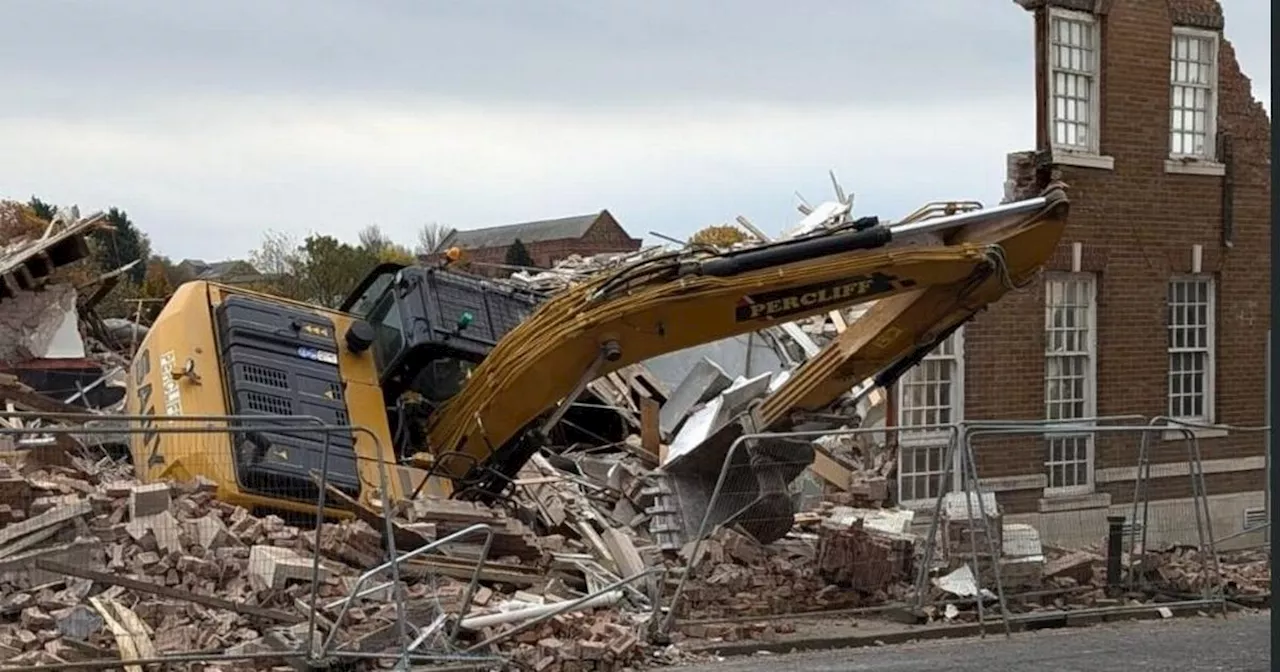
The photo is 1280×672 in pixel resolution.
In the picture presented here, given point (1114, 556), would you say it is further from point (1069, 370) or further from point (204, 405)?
point (204, 405)

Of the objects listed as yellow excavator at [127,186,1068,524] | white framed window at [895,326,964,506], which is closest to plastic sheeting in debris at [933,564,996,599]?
yellow excavator at [127,186,1068,524]

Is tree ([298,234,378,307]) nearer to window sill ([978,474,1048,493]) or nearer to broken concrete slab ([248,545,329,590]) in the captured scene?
window sill ([978,474,1048,493])

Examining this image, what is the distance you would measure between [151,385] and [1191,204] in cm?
1333

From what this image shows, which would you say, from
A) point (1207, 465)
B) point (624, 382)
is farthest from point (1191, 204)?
point (624, 382)

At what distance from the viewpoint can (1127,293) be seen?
66.6 feet

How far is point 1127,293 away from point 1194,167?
6.33ft

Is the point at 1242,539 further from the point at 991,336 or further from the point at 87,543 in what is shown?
the point at 87,543

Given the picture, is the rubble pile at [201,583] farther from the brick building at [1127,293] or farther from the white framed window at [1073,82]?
the white framed window at [1073,82]

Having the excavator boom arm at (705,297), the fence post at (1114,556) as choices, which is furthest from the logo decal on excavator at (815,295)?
the fence post at (1114,556)

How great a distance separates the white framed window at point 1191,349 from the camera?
21.1 metres

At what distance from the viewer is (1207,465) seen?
2106 centimetres

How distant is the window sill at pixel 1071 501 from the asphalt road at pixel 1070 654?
6.12m

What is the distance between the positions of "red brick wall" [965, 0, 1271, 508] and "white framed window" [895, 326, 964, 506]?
169 millimetres

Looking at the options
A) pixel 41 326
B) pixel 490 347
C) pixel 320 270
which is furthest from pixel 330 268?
pixel 490 347
